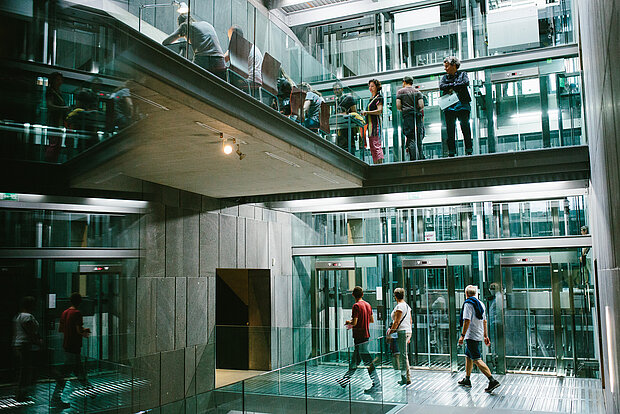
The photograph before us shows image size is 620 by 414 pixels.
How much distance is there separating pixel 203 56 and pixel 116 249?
422cm

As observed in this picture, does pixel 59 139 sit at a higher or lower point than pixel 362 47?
lower

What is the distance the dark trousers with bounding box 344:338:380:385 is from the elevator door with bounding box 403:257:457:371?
451 cm

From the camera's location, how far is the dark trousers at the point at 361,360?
8.74 metres

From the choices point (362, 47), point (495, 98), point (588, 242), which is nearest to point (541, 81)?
point (495, 98)

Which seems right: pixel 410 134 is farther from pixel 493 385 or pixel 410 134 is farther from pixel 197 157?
pixel 493 385

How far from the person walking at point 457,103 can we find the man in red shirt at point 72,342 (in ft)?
21.9

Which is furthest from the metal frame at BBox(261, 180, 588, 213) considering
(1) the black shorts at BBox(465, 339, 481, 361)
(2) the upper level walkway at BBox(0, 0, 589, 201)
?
(1) the black shorts at BBox(465, 339, 481, 361)

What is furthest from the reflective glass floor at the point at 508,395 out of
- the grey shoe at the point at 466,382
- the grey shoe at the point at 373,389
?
the grey shoe at the point at 373,389

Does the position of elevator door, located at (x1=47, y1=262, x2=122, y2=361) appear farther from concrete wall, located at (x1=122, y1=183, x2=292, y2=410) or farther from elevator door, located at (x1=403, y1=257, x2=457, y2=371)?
elevator door, located at (x1=403, y1=257, x2=457, y2=371)

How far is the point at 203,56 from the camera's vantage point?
22.1 ft

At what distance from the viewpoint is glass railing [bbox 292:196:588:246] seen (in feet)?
41.3

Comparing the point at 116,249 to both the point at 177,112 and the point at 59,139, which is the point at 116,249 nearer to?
the point at 59,139

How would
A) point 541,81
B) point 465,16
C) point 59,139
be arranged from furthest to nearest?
point 465,16, point 541,81, point 59,139

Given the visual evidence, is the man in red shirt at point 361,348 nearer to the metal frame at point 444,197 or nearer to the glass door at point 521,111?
the metal frame at point 444,197
